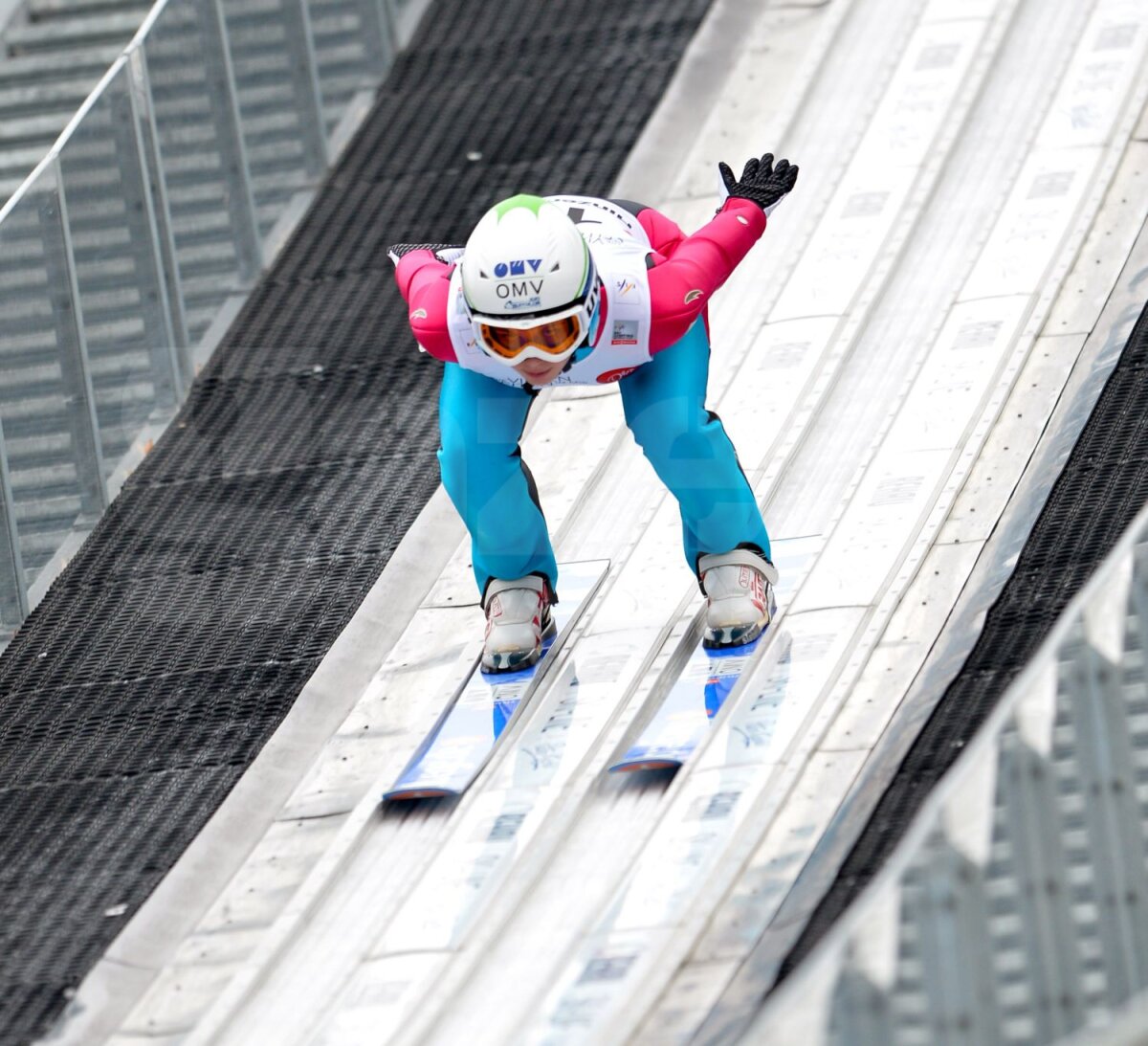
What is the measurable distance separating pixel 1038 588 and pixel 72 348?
12.4ft

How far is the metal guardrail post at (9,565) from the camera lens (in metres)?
8.77

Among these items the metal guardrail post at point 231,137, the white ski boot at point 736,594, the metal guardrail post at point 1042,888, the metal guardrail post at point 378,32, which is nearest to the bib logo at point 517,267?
the white ski boot at point 736,594

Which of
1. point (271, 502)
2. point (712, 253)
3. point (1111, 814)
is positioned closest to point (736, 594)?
point (712, 253)

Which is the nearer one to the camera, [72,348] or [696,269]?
[696,269]

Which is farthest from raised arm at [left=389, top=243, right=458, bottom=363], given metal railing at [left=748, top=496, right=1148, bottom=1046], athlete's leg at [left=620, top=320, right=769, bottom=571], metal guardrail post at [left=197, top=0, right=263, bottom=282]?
metal guardrail post at [left=197, top=0, right=263, bottom=282]

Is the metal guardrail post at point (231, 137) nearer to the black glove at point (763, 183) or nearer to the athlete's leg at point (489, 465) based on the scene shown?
the athlete's leg at point (489, 465)

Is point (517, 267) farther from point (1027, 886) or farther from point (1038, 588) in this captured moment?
point (1027, 886)

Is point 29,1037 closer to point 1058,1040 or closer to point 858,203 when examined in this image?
point 1058,1040

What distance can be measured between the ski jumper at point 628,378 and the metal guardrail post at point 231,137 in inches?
132

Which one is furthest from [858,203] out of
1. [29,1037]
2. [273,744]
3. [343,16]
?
[29,1037]

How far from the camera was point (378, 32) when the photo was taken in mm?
12336

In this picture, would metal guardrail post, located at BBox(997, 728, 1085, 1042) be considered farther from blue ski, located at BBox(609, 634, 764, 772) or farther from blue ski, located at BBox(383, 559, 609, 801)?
blue ski, located at BBox(383, 559, 609, 801)

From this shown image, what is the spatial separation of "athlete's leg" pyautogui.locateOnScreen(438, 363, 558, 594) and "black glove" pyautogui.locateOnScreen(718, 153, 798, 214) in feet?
2.92

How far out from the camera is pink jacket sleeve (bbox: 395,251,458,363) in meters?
7.37
